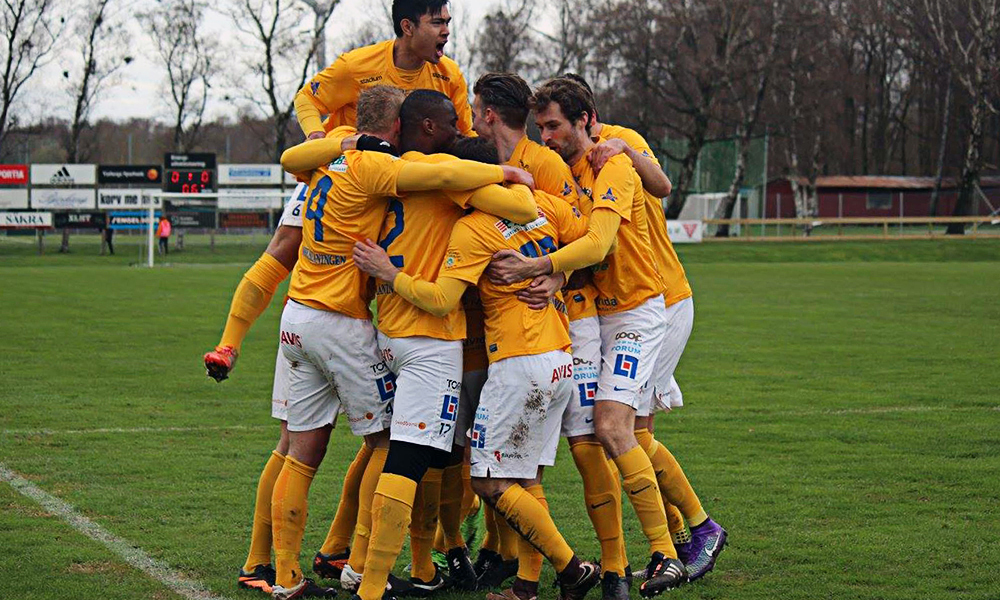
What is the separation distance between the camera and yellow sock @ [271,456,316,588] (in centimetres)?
561

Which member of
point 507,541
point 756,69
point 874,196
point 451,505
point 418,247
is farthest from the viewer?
point 874,196

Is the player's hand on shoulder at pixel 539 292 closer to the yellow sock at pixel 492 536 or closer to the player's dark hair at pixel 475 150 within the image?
the player's dark hair at pixel 475 150

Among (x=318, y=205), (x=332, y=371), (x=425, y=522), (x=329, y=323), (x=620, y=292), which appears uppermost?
(x=318, y=205)

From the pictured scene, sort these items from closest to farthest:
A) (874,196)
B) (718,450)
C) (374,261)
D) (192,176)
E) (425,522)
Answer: (374,261)
(425,522)
(718,450)
(192,176)
(874,196)

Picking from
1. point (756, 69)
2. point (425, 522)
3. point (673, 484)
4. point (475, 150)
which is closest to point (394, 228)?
point (475, 150)

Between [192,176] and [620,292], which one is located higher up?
[192,176]

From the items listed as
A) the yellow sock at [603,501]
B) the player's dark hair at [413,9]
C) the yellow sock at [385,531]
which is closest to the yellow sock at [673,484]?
the yellow sock at [603,501]

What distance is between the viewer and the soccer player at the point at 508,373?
209 inches

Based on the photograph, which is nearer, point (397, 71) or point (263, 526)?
point (263, 526)

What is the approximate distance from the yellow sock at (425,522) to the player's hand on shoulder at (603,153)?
1641 millimetres

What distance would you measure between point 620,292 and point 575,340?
0.37 m

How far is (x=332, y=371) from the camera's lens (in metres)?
5.55

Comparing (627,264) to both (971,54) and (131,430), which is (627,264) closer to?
(131,430)

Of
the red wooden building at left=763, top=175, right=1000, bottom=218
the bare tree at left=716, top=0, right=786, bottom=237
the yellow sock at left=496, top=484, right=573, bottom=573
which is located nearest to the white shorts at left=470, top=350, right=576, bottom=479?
the yellow sock at left=496, top=484, right=573, bottom=573
